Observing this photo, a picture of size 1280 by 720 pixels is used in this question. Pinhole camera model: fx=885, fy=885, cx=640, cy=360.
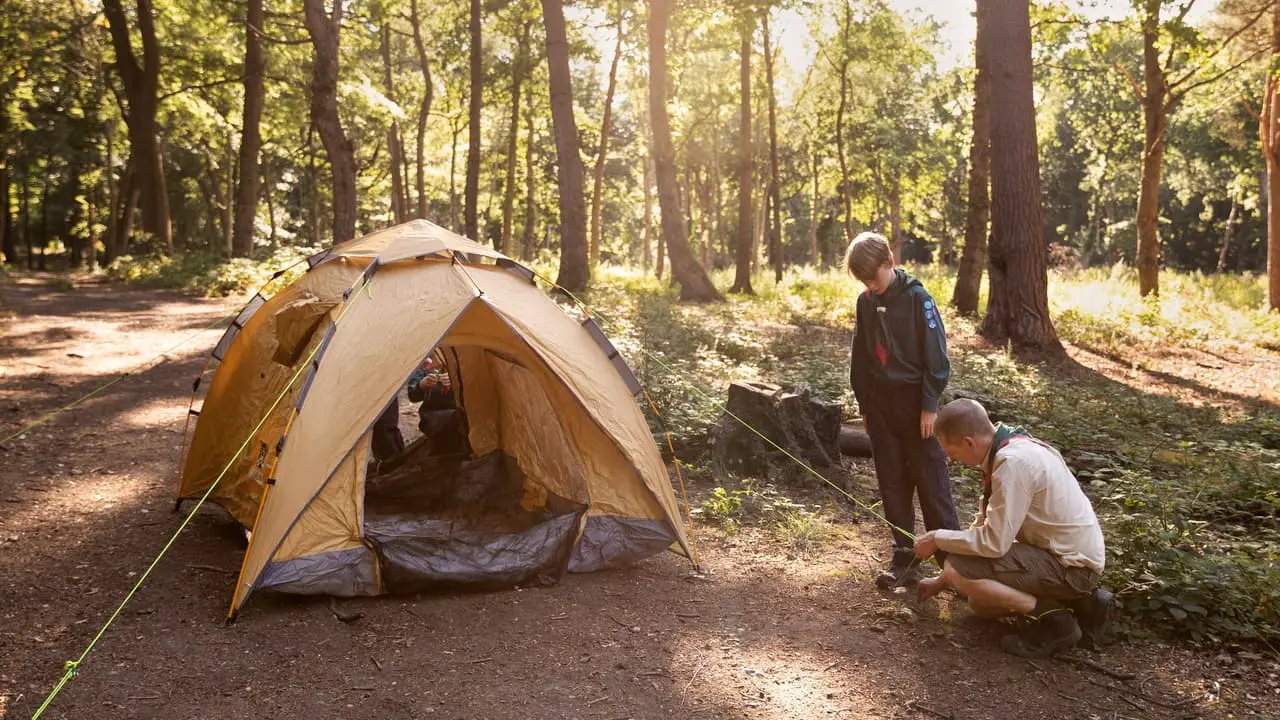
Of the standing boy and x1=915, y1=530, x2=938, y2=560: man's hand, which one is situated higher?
the standing boy

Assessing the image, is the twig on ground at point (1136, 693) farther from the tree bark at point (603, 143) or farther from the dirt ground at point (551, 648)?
the tree bark at point (603, 143)

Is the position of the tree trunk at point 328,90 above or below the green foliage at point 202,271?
above

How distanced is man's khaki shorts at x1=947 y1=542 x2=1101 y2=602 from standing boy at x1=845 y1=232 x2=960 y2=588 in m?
0.61

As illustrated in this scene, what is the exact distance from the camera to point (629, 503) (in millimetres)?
5688

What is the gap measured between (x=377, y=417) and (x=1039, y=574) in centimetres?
358

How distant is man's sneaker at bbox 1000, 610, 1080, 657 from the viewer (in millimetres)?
4125

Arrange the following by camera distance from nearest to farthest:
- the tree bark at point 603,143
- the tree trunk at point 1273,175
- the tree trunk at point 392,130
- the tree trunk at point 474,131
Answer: the tree trunk at point 1273,175 → the tree trunk at point 474,131 → the tree bark at point 603,143 → the tree trunk at point 392,130

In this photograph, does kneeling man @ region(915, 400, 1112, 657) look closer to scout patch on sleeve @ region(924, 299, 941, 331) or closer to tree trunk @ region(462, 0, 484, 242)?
scout patch on sleeve @ region(924, 299, 941, 331)

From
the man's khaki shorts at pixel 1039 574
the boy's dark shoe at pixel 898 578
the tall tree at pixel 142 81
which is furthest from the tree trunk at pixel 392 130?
the man's khaki shorts at pixel 1039 574

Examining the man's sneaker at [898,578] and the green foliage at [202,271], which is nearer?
the man's sneaker at [898,578]

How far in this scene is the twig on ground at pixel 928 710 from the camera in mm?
3701

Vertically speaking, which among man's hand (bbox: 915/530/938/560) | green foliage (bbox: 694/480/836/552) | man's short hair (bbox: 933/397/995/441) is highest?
man's short hair (bbox: 933/397/995/441)

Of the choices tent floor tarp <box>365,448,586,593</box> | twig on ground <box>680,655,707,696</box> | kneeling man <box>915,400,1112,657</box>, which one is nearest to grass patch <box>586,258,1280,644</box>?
kneeling man <box>915,400,1112,657</box>

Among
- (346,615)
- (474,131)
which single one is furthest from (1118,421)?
(474,131)
